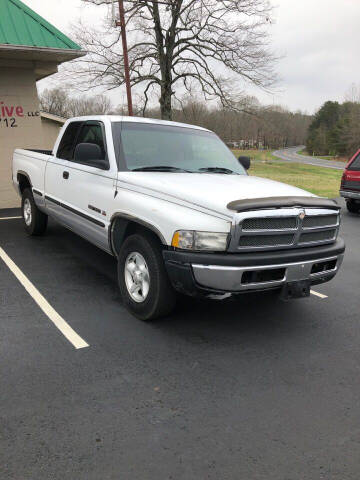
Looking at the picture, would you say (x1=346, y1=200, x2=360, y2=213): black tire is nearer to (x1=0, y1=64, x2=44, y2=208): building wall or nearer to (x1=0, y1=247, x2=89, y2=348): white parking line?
→ (x1=0, y1=64, x2=44, y2=208): building wall

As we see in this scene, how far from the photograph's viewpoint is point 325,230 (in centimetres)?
381

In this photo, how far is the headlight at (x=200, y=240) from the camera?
3.28 meters

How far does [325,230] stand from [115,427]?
2.55 metres

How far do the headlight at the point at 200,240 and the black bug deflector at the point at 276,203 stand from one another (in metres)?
0.26

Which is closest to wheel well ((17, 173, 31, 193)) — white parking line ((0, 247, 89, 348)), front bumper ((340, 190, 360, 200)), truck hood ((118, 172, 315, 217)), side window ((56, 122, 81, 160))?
side window ((56, 122, 81, 160))

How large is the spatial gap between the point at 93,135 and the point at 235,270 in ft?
9.26

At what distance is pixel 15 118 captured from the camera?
1023 centimetres

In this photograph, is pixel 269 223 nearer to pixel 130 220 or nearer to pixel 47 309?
pixel 130 220

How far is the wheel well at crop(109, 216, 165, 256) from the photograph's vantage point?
3871mm

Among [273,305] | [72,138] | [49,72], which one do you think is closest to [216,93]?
[49,72]

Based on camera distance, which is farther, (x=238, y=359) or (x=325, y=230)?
(x=325, y=230)

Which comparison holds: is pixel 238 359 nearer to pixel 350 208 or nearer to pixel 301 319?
pixel 301 319

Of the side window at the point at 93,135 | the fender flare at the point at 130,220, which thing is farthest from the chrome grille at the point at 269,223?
the side window at the point at 93,135

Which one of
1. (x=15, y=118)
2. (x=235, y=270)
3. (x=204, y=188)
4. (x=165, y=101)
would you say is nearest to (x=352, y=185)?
(x=204, y=188)
